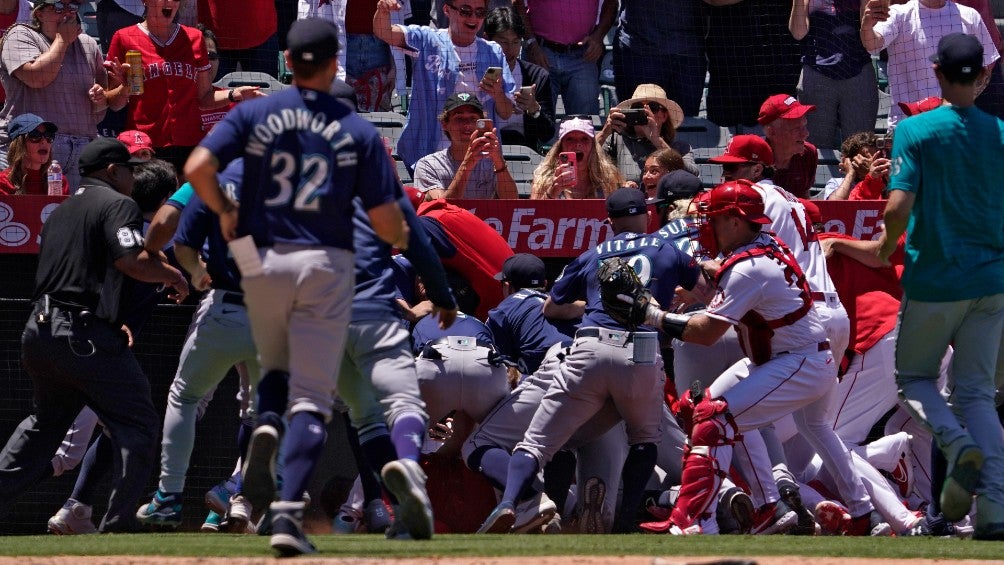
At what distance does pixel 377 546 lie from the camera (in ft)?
18.3

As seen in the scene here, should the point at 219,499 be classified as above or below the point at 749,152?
below

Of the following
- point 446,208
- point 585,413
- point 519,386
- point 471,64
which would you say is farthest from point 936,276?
point 471,64

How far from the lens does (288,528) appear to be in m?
5.00

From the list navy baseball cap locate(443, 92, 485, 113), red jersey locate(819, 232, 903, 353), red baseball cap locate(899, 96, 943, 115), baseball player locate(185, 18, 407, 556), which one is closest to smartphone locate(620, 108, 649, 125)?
navy baseball cap locate(443, 92, 485, 113)

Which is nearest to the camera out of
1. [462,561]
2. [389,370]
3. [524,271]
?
[462,561]

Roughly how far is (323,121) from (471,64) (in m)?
4.79

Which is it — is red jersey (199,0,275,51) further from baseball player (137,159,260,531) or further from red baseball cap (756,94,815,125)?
baseball player (137,159,260,531)

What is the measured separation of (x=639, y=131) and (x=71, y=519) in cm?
419

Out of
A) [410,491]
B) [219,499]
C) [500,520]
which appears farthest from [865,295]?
[410,491]

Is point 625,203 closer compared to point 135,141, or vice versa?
point 625,203

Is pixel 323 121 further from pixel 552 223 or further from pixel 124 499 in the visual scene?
pixel 552 223

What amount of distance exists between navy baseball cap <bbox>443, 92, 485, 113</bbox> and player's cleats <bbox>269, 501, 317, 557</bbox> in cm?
438

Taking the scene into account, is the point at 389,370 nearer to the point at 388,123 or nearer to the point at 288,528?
the point at 288,528

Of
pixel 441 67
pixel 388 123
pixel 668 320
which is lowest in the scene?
pixel 668 320
